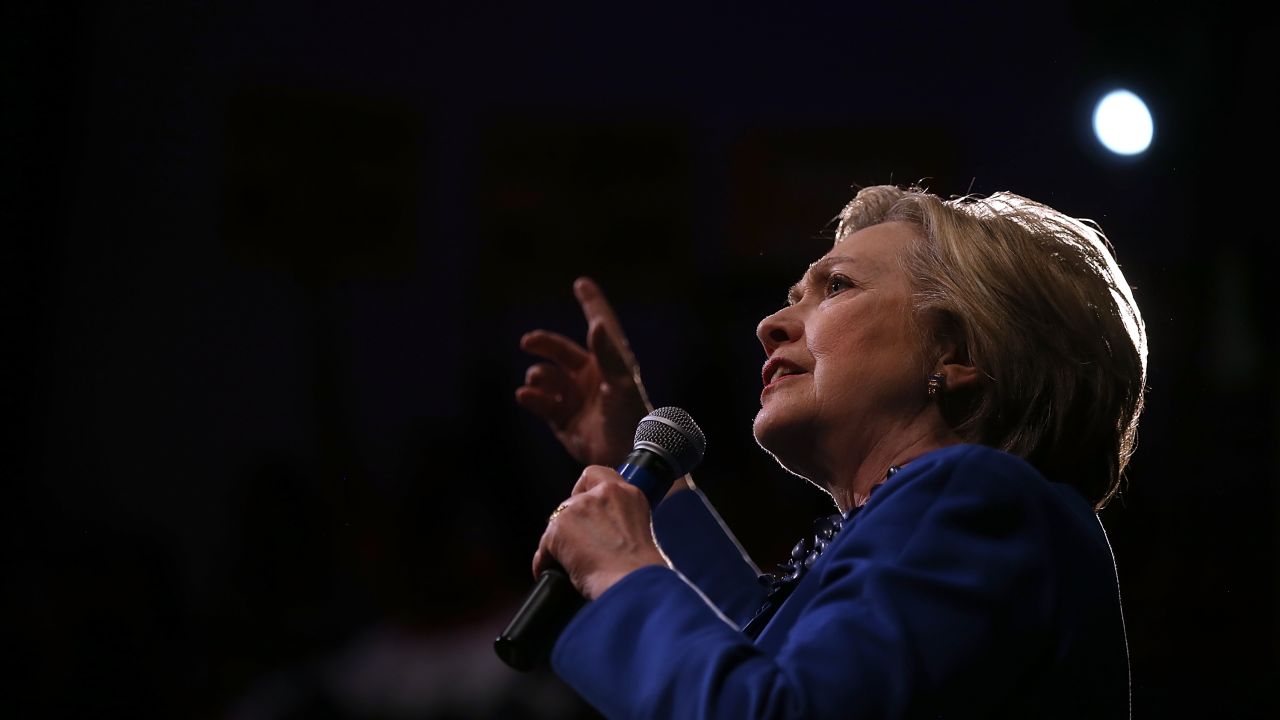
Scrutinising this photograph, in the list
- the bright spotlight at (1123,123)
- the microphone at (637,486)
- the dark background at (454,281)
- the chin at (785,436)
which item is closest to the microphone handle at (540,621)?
the microphone at (637,486)

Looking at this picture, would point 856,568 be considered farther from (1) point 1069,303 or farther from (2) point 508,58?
(2) point 508,58

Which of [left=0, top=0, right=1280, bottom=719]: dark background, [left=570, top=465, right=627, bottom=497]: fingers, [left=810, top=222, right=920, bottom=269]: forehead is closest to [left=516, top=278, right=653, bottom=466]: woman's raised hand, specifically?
[left=810, top=222, right=920, bottom=269]: forehead

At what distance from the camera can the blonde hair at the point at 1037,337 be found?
1.26m

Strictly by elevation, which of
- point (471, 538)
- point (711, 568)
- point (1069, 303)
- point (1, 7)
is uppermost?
point (1, 7)

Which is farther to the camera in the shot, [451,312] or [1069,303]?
[451,312]

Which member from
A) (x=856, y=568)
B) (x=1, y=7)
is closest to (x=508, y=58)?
(x=1, y=7)

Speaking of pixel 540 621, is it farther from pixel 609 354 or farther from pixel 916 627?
pixel 609 354

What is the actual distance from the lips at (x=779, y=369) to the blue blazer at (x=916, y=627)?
31 cm

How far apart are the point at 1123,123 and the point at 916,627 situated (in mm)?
2075

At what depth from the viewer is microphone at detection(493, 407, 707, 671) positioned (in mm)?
1008

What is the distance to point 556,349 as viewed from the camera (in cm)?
166

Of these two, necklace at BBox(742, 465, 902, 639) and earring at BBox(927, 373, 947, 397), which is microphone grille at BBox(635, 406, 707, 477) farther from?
earring at BBox(927, 373, 947, 397)

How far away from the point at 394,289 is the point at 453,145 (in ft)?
1.73

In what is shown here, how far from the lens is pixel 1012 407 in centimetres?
126
